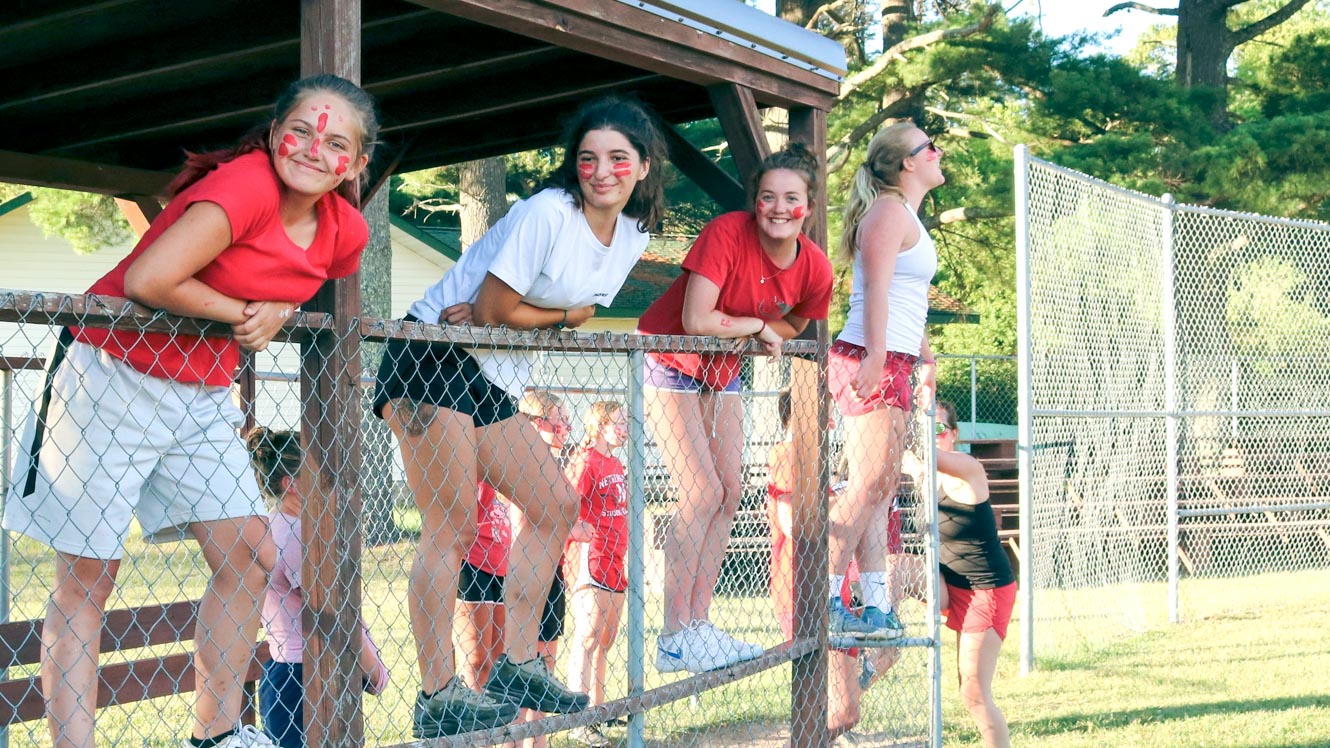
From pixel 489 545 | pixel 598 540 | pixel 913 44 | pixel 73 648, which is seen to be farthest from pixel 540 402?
pixel 913 44

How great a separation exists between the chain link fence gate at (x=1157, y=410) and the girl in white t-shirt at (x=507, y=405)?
4912 millimetres

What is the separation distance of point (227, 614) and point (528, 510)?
89 centimetres

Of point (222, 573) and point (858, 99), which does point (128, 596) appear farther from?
point (858, 99)

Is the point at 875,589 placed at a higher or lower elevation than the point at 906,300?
lower

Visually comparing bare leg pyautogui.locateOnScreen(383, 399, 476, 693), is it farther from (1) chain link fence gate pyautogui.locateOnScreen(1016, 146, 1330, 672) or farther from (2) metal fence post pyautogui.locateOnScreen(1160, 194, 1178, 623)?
(2) metal fence post pyautogui.locateOnScreen(1160, 194, 1178, 623)

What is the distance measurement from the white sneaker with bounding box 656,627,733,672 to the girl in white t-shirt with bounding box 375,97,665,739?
0.62 meters

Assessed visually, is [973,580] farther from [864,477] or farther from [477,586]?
[477,586]

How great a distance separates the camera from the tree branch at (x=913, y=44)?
1509cm

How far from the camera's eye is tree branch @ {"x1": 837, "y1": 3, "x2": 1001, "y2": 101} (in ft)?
49.5

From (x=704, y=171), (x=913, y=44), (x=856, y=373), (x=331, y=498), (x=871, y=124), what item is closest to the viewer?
(x=331, y=498)

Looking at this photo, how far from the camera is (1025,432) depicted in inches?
328

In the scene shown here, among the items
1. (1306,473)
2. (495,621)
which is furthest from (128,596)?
(1306,473)

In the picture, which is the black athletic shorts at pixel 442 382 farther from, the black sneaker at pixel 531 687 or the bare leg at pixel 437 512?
the black sneaker at pixel 531 687

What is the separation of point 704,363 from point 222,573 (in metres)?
1.79
